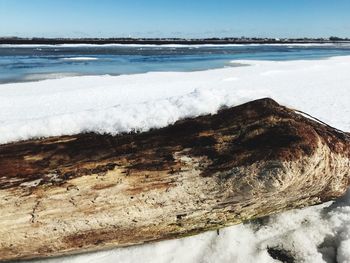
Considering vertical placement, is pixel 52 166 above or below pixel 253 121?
below

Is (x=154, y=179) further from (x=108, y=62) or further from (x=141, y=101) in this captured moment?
(x=108, y=62)

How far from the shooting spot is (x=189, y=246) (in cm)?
287

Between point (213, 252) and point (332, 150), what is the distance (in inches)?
44.2

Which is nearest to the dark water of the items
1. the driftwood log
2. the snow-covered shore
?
the snow-covered shore

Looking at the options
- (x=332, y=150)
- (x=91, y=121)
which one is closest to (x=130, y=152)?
(x=91, y=121)

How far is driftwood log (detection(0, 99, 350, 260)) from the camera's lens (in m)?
2.58

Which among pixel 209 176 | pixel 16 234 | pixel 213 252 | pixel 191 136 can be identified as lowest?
pixel 213 252

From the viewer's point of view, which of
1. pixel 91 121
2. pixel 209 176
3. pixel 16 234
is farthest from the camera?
pixel 91 121

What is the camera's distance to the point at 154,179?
269 cm

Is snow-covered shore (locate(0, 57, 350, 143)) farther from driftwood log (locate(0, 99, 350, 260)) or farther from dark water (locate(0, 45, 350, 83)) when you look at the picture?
dark water (locate(0, 45, 350, 83))

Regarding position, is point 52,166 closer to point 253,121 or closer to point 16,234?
point 16,234

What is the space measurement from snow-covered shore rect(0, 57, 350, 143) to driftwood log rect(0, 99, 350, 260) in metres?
0.10

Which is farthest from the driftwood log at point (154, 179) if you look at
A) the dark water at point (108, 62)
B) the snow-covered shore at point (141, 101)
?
the dark water at point (108, 62)

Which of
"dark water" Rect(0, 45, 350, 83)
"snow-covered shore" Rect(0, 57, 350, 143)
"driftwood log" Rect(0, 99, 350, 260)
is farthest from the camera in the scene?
"dark water" Rect(0, 45, 350, 83)
